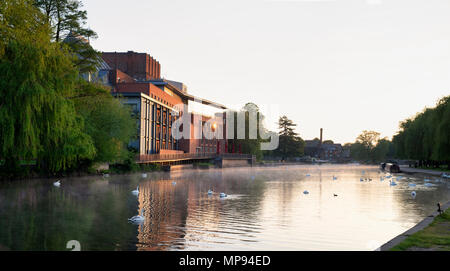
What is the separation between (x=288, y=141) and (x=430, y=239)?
159672 mm

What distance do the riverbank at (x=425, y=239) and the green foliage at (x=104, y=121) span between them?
33549 mm

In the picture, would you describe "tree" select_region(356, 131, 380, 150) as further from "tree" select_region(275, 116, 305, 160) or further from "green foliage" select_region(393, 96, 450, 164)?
"green foliage" select_region(393, 96, 450, 164)

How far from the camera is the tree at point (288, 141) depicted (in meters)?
170

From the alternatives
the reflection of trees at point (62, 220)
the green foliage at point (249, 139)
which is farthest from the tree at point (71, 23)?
the green foliage at point (249, 139)

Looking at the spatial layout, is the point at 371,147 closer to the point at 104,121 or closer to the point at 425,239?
the point at 104,121

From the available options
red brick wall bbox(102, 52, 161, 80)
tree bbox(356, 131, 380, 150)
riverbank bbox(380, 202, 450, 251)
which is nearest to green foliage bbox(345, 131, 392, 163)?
tree bbox(356, 131, 380, 150)

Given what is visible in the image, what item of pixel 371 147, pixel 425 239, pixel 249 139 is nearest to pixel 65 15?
pixel 425 239

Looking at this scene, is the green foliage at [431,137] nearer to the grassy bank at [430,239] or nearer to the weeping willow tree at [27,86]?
the grassy bank at [430,239]

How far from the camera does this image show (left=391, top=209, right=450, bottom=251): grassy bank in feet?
37.3

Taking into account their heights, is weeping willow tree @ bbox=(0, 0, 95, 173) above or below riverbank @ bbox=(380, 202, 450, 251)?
above

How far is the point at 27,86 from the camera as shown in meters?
25.1

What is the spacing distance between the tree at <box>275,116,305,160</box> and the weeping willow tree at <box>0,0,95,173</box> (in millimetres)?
145154
